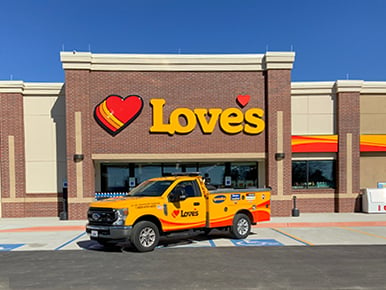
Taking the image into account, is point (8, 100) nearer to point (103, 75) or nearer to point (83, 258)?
point (103, 75)

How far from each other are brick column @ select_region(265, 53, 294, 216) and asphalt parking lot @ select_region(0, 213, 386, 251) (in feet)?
4.08

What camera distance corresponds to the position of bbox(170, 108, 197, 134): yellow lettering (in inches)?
588

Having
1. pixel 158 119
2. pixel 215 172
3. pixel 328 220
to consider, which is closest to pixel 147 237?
pixel 158 119

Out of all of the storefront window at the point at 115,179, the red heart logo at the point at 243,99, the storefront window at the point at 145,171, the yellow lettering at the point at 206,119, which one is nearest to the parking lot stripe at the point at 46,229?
the storefront window at the point at 115,179

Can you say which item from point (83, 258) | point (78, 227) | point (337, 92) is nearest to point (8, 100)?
point (78, 227)

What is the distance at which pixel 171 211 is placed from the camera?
9.13 m

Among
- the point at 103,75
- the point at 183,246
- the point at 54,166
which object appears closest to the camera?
the point at 183,246

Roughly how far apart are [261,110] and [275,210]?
475 cm

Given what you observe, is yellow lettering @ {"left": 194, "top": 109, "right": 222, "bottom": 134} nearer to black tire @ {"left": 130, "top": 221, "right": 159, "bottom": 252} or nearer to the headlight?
black tire @ {"left": 130, "top": 221, "right": 159, "bottom": 252}

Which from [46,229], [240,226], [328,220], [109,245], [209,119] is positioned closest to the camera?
[109,245]

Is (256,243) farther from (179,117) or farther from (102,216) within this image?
(179,117)

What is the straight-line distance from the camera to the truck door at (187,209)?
915 centimetres

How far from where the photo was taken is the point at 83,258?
802 centimetres

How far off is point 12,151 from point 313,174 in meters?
14.9
